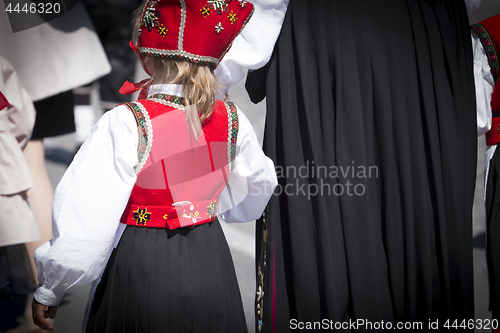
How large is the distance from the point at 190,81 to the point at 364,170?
1.85ft

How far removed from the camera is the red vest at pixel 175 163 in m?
0.81

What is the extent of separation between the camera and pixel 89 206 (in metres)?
0.75

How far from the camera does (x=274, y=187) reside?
3.36ft

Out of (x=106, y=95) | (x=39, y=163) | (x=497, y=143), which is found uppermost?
(x=106, y=95)

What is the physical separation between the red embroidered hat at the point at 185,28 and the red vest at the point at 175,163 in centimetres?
11

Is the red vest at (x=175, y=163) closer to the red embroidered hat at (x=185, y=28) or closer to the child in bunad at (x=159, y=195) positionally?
the child in bunad at (x=159, y=195)

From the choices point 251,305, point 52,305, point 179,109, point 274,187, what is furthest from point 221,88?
point 251,305

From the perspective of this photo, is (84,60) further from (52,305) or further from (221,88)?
(52,305)

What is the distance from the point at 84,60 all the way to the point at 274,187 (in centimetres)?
102

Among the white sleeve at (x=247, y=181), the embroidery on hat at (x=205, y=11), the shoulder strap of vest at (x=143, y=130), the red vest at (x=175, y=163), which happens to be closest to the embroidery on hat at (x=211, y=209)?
the red vest at (x=175, y=163)

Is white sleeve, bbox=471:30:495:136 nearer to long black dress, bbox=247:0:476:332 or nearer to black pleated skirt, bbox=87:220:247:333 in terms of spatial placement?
long black dress, bbox=247:0:476:332

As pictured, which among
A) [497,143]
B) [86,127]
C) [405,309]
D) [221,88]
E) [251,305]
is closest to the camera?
[221,88]

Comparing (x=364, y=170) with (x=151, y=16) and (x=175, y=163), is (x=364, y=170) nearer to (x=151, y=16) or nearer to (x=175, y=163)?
(x=175, y=163)

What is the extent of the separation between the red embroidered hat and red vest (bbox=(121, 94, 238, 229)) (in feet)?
0.36
